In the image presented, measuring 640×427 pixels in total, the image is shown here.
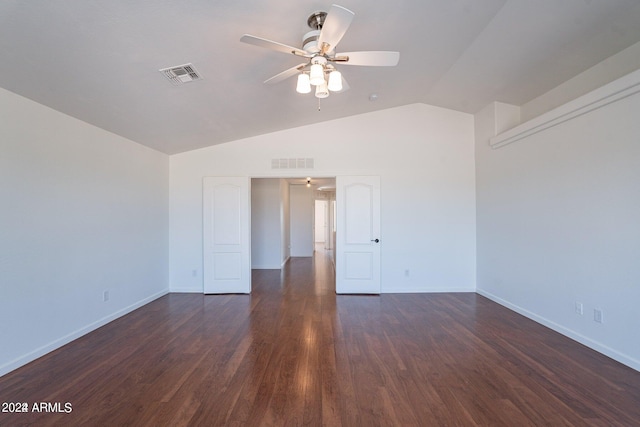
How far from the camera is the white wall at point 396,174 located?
5.18 m

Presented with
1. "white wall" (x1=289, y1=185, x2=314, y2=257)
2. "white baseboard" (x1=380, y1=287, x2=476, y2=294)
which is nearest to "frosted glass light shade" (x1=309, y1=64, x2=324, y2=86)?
"white baseboard" (x1=380, y1=287, x2=476, y2=294)

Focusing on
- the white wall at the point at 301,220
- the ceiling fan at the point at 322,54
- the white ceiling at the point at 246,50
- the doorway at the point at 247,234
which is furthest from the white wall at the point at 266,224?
the ceiling fan at the point at 322,54

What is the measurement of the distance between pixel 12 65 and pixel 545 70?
5.52m

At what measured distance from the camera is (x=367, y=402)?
216 cm

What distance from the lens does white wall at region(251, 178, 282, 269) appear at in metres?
7.75

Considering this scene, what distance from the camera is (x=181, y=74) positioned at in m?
2.85

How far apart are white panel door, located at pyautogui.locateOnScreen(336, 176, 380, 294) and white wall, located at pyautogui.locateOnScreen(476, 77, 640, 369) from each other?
6.40 ft

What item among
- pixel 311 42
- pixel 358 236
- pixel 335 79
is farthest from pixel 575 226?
pixel 311 42

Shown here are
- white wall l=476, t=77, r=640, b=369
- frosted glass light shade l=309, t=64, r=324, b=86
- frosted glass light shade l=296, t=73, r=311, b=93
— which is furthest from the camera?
white wall l=476, t=77, r=640, b=369

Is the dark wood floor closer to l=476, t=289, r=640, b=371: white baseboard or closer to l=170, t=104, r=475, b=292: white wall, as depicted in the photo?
l=476, t=289, r=640, b=371: white baseboard

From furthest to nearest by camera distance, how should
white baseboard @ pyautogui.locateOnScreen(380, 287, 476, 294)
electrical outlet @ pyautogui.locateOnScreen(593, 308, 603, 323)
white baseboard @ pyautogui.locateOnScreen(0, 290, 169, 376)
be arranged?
white baseboard @ pyautogui.locateOnScreen(380, 287, 476, 294) → electrical outlet @ pyautogui.locateOnScreen(593, 308, 603, 323) → white baseboard @ pyautogui.locateOnScreen(0, 290, 169, 376)

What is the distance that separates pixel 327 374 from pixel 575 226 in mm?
3263

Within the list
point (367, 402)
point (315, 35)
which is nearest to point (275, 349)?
point (367, 402)

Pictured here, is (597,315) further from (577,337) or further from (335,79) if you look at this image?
(335,79)
